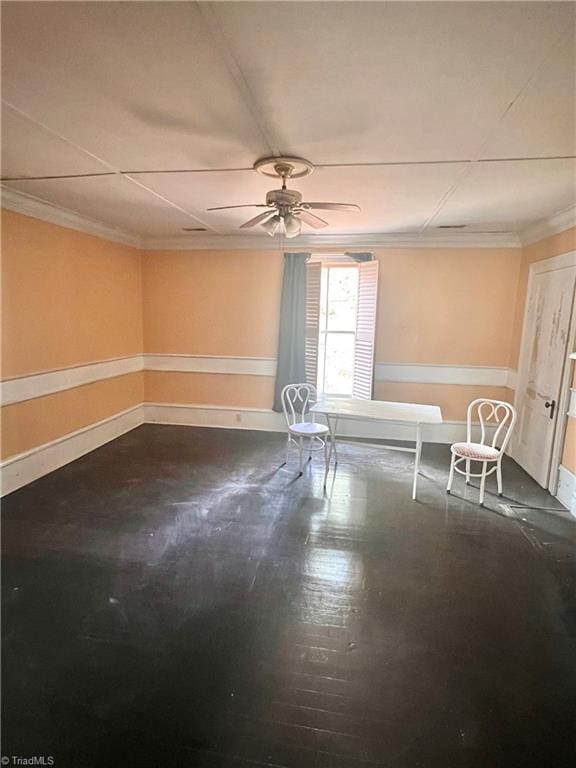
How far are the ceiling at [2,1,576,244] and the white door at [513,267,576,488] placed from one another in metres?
0.92

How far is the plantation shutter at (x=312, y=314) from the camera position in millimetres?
4848

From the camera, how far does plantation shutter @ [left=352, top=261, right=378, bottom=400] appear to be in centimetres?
461

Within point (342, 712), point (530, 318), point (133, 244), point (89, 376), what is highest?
point (133, 244)

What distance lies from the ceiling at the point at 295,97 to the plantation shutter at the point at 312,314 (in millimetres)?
1754

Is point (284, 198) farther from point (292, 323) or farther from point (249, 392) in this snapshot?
point (249, 392)

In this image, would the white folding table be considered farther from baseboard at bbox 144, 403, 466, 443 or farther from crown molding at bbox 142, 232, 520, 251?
crown molding at bbox 142, 232, 520, 251

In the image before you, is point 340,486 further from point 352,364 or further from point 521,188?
point 521,188

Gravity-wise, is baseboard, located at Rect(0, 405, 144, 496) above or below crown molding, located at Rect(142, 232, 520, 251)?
below

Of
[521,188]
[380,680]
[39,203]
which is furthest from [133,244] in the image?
[380,680]

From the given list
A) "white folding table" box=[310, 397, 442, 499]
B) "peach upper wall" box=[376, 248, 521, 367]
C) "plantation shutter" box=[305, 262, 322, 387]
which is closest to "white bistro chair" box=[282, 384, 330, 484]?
"white folding table" box=[310, 397, 442, 499]

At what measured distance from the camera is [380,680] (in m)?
1.75

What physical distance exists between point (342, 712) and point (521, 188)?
3.30m

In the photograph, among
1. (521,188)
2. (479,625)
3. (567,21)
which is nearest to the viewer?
(567,21)

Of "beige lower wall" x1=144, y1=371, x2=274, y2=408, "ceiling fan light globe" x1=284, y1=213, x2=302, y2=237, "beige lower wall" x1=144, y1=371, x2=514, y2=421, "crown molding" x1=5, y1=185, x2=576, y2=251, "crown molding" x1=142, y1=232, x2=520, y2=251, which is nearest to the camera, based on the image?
"ceiling fan light globe" x1=284, y1=213, x2=302, y2=237
